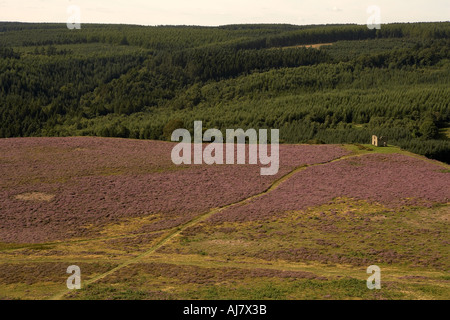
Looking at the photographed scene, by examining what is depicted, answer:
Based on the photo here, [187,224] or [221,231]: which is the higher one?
[187,224]

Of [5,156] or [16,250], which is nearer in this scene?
[16,250]

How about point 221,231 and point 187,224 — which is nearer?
point 221,231

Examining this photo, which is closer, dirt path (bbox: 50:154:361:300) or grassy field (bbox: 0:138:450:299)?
grassy field (bbox: 0:138:450:299)

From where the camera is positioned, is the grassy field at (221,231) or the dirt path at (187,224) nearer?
the grassy field at (221,231)

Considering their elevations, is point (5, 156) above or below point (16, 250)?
above

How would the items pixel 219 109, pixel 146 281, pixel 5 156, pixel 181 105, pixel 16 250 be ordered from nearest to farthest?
pixel 146 281 → pixel 16 250 → pixel 5 156 → pixel 219 109 → pixel 181 105
